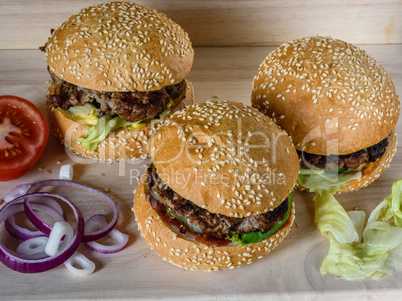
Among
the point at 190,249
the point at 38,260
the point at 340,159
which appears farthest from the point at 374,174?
the point at 38,260

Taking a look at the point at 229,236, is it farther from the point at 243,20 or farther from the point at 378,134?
the point at 243,20

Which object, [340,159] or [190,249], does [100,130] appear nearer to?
[190,249]

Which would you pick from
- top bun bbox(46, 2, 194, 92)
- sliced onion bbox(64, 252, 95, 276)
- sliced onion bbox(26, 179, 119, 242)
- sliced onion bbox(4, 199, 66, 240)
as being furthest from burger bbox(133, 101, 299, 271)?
sliced onion bbox(4, 199, 66, 240)

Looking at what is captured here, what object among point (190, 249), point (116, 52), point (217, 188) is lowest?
point (190, 249)

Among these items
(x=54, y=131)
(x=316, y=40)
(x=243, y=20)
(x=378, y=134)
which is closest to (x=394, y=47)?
(x=243, y=20)

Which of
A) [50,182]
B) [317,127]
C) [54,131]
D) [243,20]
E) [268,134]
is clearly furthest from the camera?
[243,20]

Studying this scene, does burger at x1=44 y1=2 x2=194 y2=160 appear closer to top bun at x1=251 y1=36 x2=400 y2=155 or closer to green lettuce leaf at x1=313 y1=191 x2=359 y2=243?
top bun at x1=251 y1=36 x2=400 y2=155

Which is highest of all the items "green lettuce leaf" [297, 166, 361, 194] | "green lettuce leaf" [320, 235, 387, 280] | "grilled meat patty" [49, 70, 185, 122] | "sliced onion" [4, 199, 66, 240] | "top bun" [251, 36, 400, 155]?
"top bun" [251, 36, 400, 155]
